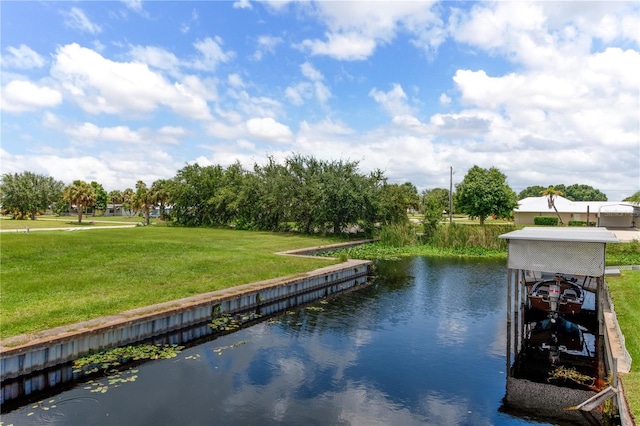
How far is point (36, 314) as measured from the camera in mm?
12078

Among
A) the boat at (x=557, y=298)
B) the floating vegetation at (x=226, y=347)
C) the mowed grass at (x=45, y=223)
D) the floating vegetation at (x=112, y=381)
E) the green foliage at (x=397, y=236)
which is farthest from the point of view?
the mowed grass at (x=45, y=223)

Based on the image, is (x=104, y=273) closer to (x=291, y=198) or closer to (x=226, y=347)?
(x=226, y=347)

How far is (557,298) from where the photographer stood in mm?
15250

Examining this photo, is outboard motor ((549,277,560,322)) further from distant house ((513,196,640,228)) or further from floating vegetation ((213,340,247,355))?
distant house ((513,196,640,228))

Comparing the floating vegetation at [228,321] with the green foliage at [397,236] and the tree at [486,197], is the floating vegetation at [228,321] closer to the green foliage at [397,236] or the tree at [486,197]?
the green foliage at [397,236]

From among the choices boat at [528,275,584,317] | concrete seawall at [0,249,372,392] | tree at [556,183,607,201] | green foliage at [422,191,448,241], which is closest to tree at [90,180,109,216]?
green foliage at [422,191,448,241]

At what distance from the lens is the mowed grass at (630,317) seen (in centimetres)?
796

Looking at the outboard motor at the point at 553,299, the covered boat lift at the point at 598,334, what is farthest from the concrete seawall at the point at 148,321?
the outboard motor at the point at 553,299

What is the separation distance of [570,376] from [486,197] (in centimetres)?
4948

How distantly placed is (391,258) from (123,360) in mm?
24781

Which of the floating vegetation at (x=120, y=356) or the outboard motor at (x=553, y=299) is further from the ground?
the outboard motor at (x=553, y=299)

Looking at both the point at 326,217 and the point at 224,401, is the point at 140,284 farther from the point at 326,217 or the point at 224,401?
the point at 326,217

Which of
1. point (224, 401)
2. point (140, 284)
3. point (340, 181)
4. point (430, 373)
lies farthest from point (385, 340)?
point (340, 181)

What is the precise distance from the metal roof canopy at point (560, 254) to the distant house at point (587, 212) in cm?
4724
